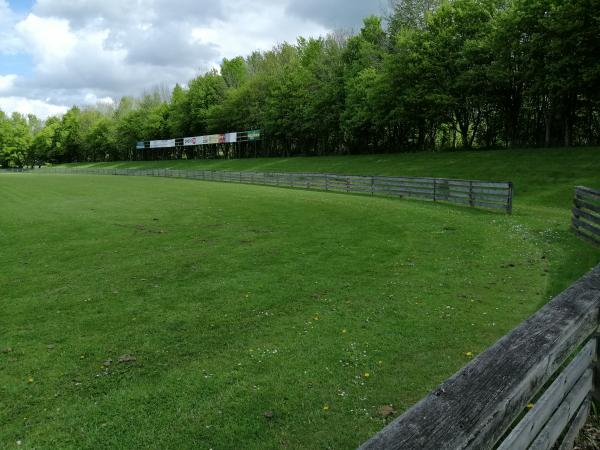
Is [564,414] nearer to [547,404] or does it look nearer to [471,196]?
[547,404]

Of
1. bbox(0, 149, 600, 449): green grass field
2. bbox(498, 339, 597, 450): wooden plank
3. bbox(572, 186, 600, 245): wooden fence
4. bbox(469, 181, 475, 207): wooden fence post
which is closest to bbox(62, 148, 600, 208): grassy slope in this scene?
bbox(469, 181, 475, 207): wooden fence post

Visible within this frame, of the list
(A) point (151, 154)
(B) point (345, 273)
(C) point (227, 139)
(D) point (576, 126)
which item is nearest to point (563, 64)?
(D) point (576, 126)

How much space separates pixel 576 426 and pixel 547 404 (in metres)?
0.84

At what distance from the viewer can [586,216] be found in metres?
12.7

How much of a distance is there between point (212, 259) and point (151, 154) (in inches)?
4110

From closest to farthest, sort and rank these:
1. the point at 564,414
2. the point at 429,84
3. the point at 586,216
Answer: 1. the point at 564,414
2. the point at 586,216
3. the point at 429,84

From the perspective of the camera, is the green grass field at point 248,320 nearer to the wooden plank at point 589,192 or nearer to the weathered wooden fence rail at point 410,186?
the wooden plank at point 589,192

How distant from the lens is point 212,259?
10.3 m

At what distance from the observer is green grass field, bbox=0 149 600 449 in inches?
162

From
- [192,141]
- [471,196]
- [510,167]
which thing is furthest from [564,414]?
[192,141]

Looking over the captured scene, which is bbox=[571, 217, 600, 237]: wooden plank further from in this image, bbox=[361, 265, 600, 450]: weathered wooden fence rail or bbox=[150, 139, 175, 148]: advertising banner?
bbox=[150, 139, 175, 148]: advertising banner

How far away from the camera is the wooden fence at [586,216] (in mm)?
11914

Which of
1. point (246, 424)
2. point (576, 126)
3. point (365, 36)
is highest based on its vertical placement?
point (365, 36)

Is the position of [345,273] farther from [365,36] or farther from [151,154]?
[151,154]
